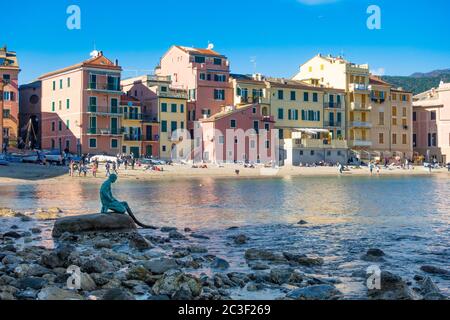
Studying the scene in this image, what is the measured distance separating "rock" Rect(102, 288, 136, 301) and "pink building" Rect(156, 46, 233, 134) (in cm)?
6721

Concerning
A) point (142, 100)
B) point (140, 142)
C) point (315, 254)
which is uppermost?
point (142, 100)

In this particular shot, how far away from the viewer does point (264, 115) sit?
81438 millimetres

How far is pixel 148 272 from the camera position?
40.3ft

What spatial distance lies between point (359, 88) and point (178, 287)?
271 feet

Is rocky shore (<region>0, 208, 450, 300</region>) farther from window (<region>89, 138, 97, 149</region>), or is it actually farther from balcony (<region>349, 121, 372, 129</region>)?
balcony (<region>349, 121, 372, 129</region>)

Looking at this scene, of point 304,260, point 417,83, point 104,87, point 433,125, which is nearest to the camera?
point 304,260

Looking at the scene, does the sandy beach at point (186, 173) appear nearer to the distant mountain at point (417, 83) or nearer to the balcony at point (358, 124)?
the balcony at point (358, 124)

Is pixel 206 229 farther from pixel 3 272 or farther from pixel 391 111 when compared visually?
pixel 391 111

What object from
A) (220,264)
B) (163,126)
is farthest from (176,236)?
(163,126)

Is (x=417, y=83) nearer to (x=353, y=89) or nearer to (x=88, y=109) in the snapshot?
(x=353, y=89)

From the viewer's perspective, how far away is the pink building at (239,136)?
246 feet

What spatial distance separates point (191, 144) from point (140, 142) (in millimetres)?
6712

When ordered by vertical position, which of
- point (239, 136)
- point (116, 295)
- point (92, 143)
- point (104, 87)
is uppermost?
point (104, 87)

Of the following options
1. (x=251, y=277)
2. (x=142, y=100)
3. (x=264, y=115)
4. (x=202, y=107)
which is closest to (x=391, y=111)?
(x=264, y=115)
